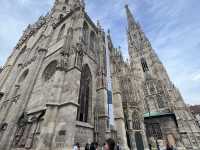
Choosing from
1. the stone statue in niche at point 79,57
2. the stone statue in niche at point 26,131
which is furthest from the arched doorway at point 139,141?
the stone statue in niche at point 26,131

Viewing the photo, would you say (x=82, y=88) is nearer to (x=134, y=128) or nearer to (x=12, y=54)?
(x=134, y=128)

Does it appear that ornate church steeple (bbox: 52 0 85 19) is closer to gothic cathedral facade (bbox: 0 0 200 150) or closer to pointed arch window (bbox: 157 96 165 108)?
gothic cathedral facade (bbox: 0 0 200 150)

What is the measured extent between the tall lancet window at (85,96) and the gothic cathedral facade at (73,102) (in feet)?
0.25

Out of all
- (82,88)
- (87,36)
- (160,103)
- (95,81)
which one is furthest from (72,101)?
(160,103)

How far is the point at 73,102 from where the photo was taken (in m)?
7.77

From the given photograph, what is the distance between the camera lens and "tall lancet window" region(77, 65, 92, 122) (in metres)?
9.73

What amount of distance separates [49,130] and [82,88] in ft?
14.7

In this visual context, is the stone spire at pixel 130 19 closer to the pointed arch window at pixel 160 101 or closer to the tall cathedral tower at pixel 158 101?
the tall cathedral tower at pixel 158 101

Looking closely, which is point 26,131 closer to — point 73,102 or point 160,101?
point 73,102

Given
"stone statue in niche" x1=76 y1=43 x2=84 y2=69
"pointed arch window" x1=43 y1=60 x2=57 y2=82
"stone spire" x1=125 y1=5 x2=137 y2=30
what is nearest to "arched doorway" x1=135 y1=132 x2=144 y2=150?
"stone statue in niche" x1=76 y1=43 x2=84 y2=69

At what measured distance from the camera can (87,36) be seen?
15.6 meters

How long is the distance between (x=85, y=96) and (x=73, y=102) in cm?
301

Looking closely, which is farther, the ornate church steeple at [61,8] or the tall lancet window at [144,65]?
the tall lancet window at [144,65]

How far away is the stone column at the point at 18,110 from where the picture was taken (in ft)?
31.1
